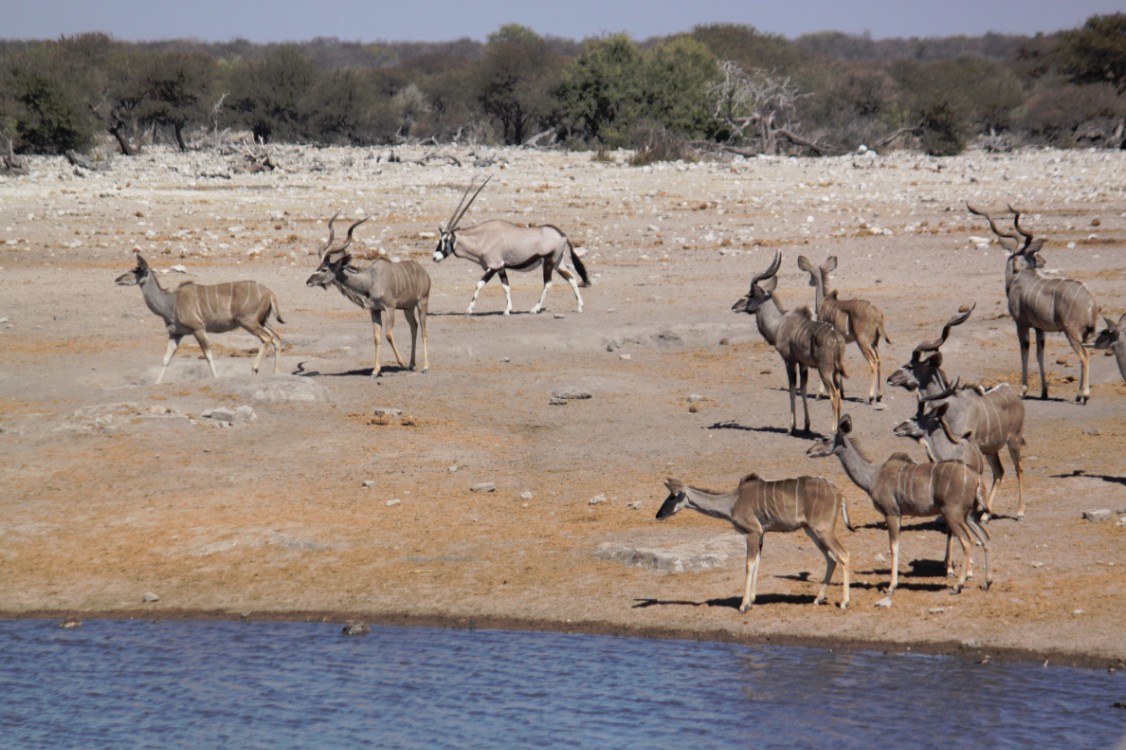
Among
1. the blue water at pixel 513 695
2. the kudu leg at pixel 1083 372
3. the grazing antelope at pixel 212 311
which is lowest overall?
the blue water at pixel 513 695

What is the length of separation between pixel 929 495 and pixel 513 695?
2734mm

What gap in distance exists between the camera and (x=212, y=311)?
15.3m

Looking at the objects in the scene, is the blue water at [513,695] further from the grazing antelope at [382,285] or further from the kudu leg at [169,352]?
the grazing antelope at [382,285]

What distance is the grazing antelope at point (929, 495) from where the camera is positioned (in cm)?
845

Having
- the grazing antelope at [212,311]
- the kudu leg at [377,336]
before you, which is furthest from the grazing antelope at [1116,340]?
the grazing antelope at [212,311]

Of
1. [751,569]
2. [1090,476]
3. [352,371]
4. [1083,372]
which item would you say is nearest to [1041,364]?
[1083,372]

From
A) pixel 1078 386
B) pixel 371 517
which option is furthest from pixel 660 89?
pixel 371 517

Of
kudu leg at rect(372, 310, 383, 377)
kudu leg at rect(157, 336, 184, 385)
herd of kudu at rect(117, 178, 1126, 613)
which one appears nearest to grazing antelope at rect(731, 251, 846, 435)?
herd of kudu at rect(117, 178, 1126, 613)

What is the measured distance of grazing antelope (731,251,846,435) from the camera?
40.9ft

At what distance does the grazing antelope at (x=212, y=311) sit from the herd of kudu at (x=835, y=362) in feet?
0.05

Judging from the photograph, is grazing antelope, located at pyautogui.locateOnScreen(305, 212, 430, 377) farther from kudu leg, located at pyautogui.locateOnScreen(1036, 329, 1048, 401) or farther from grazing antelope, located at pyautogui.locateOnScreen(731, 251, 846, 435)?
kudu leg, located at pyautogui.locateOnScreen(1036, 329, 1048, 401)

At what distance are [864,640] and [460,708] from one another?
2.35 meters

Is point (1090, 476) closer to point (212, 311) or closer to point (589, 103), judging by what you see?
point (212, 311)

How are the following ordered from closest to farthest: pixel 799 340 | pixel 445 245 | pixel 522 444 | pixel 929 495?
pixel 929 495, pixel 799 340, pixel 522 444, pixel 445 245
